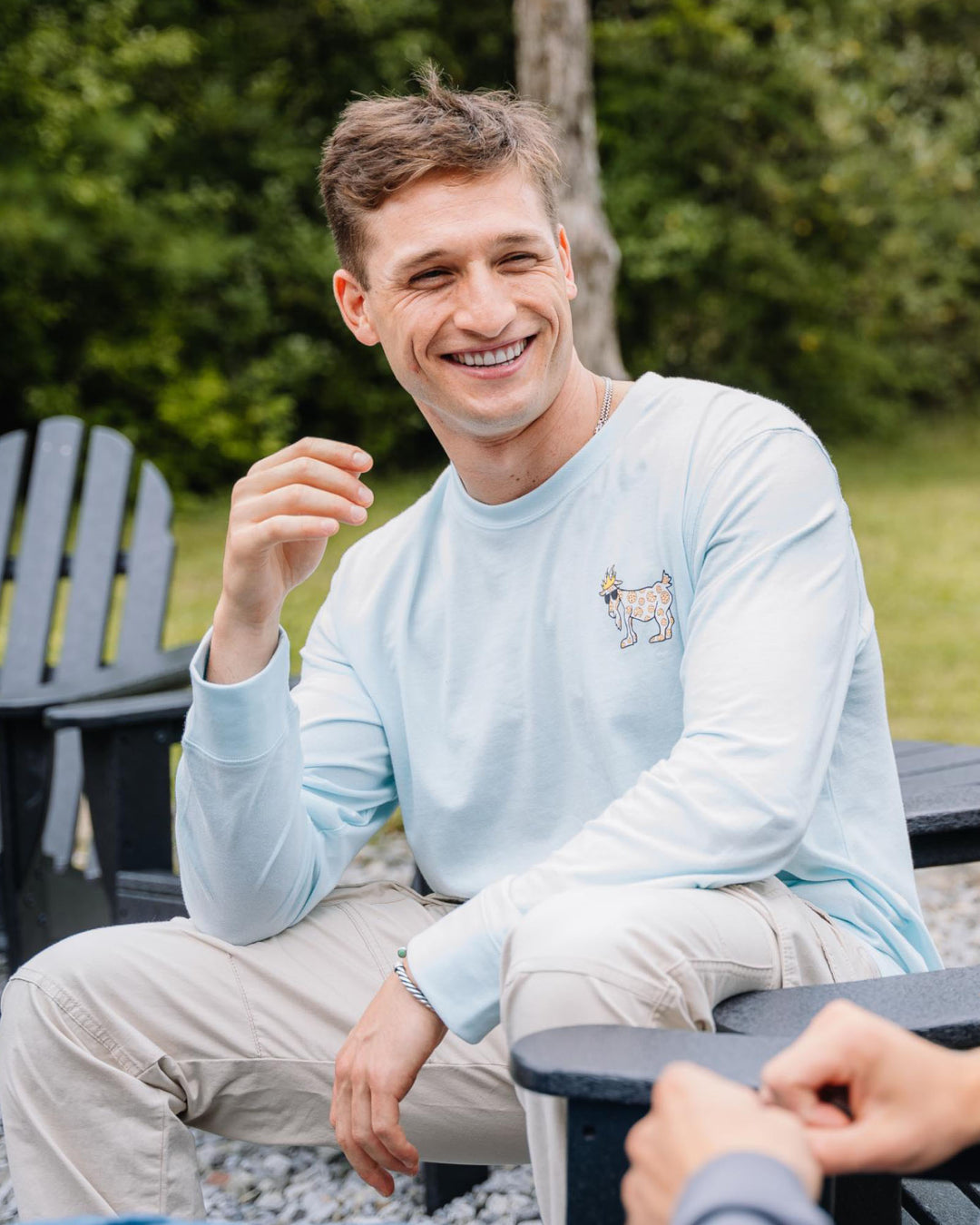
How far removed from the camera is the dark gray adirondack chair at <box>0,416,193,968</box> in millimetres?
3027

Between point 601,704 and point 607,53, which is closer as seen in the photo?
point 601,704

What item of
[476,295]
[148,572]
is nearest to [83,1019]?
[476,295]

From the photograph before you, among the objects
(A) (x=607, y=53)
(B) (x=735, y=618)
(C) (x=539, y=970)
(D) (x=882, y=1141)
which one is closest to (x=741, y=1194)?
(D) (x=882, y=1141)

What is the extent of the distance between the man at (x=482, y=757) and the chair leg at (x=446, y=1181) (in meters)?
0.73

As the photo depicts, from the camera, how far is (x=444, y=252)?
192 centimetres

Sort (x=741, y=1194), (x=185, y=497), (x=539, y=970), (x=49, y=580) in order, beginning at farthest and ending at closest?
(x=185, y=497), (x=49, y=580), (x=539, y=970), (x=741, y=1194)

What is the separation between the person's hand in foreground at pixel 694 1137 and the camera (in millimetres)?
1027

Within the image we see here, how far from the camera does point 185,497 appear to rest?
12492mm

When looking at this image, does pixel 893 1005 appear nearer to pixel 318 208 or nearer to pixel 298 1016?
pixel 298 1016

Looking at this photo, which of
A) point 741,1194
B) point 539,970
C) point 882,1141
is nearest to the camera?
point 741,1194

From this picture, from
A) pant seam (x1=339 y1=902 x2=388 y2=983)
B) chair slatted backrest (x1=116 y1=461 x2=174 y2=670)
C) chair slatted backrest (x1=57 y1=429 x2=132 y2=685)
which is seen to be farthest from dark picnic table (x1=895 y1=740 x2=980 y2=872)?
chair slatted backrest (x1=57 y1=429 x2=132 y2=685)

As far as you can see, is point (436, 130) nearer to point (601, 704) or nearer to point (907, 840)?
point (601, 704)

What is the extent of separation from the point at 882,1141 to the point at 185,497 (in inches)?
467

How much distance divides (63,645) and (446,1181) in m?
1.83
